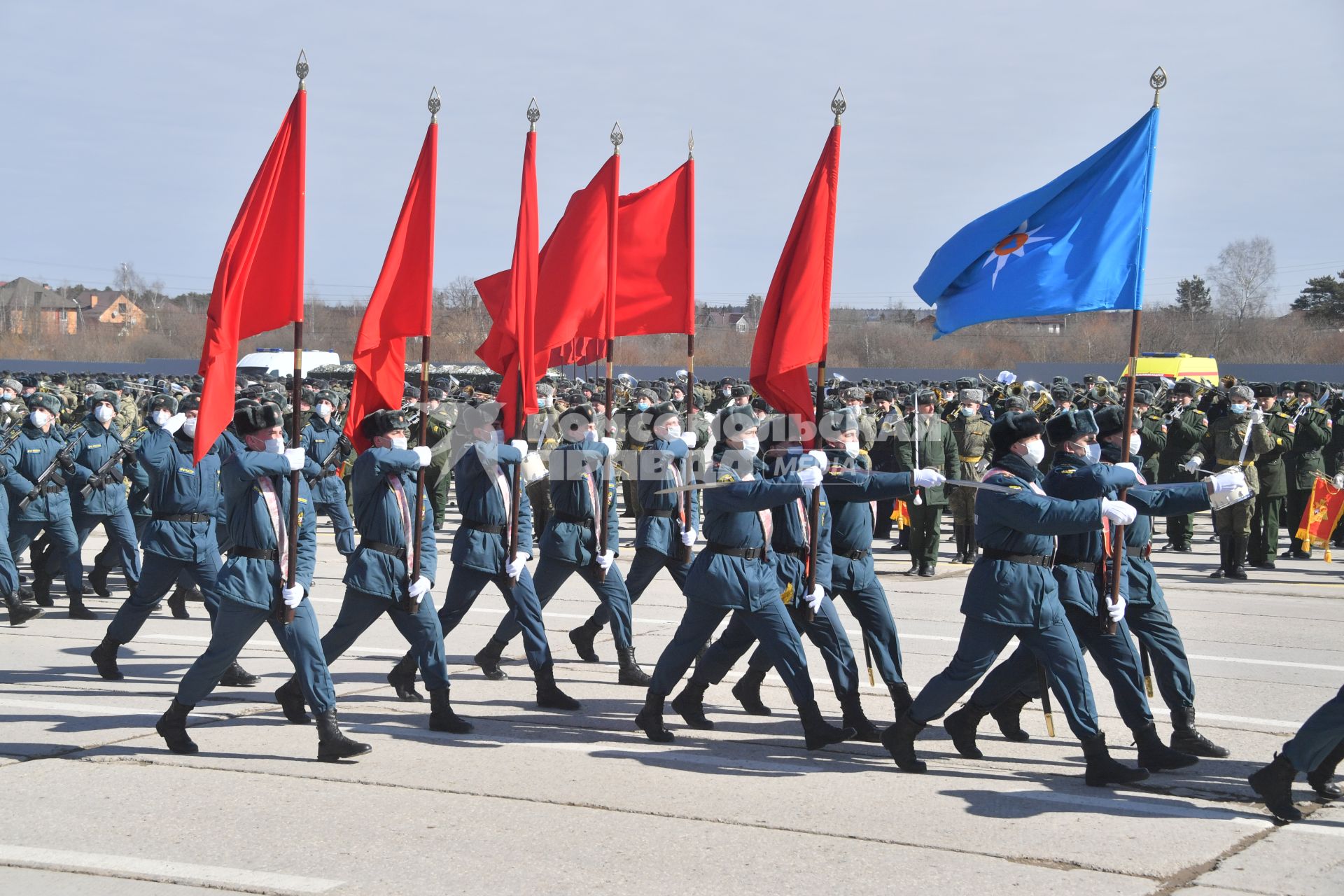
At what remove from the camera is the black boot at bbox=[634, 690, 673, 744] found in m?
7.98

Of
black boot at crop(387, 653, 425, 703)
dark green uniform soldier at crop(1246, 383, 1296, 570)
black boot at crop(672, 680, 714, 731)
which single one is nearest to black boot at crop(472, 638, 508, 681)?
black boot at crop(387, 653, 425, 703)

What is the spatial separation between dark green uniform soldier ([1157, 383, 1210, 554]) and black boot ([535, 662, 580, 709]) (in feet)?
32.9

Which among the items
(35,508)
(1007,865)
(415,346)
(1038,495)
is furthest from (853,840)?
(415,346)

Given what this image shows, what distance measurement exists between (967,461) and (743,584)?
9.06 metres

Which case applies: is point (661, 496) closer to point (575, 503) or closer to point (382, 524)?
point (575, 503)

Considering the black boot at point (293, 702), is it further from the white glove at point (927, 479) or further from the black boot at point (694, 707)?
the white glove at point (927, 479)

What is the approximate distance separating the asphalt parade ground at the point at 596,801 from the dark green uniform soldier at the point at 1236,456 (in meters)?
4.44

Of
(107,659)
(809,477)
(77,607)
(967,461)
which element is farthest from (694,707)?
(967,461)

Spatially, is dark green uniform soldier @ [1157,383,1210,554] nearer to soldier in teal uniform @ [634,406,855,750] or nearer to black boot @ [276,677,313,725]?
soldier in teal uniform @ [634,406,855,750]

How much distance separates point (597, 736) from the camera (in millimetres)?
8109

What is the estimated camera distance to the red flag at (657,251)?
1064cm

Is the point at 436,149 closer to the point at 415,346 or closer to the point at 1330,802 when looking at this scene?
the point at 1330,802

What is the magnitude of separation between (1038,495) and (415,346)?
82478 millimetres

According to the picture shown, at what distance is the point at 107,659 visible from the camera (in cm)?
947
